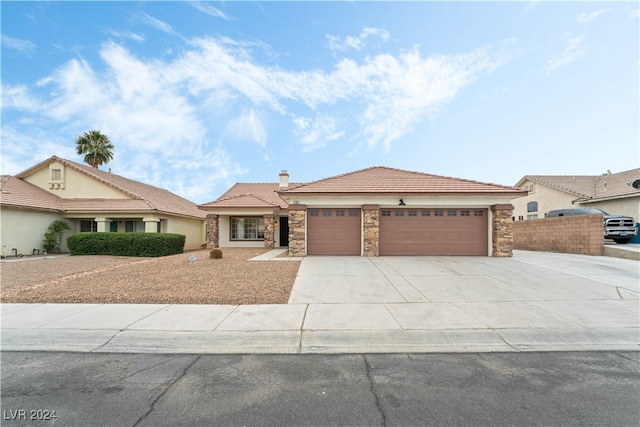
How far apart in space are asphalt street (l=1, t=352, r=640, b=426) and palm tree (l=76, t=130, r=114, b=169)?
1091 inches

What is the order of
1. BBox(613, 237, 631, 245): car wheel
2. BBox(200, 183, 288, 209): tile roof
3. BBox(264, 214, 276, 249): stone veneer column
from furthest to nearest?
BBox(200, 183, 288, 209): tile roof < BBox(264, 214, 276, 249): stone veneer column < BBox(613, 237, 631, 245): car wheel

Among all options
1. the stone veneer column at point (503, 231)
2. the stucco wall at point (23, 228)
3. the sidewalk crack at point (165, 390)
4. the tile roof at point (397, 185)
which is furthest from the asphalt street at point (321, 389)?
the stucco wall at point (23, 228)

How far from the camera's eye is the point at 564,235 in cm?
1554

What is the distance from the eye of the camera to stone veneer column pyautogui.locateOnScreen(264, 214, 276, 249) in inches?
758

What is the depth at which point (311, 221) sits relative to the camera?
566 inches

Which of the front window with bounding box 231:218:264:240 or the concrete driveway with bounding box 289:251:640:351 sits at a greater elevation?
the front window with bounding box 231:218:264:240

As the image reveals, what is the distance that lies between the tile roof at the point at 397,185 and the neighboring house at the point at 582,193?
9.82 meters

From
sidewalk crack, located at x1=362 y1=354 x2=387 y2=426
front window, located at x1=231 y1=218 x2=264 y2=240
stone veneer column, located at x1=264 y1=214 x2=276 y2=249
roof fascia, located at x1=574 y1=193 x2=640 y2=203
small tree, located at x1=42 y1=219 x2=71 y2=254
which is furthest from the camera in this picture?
front window, located at x1=231 y1=218 x2=264 y2=240

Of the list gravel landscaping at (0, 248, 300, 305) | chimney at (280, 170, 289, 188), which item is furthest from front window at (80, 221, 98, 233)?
chimney at (280, 170, 289, 188)

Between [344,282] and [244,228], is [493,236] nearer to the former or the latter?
[344,282]

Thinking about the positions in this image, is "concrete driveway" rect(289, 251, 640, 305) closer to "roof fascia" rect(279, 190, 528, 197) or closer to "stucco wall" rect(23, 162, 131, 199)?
"roof fascia" rect(279, 190, 528, 197)

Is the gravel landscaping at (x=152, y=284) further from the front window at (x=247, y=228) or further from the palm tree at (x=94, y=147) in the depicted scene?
the palm tree at (x=94, y=147)

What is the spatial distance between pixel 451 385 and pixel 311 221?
11.3 m

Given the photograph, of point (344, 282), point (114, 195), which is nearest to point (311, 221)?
point (344, 282)
